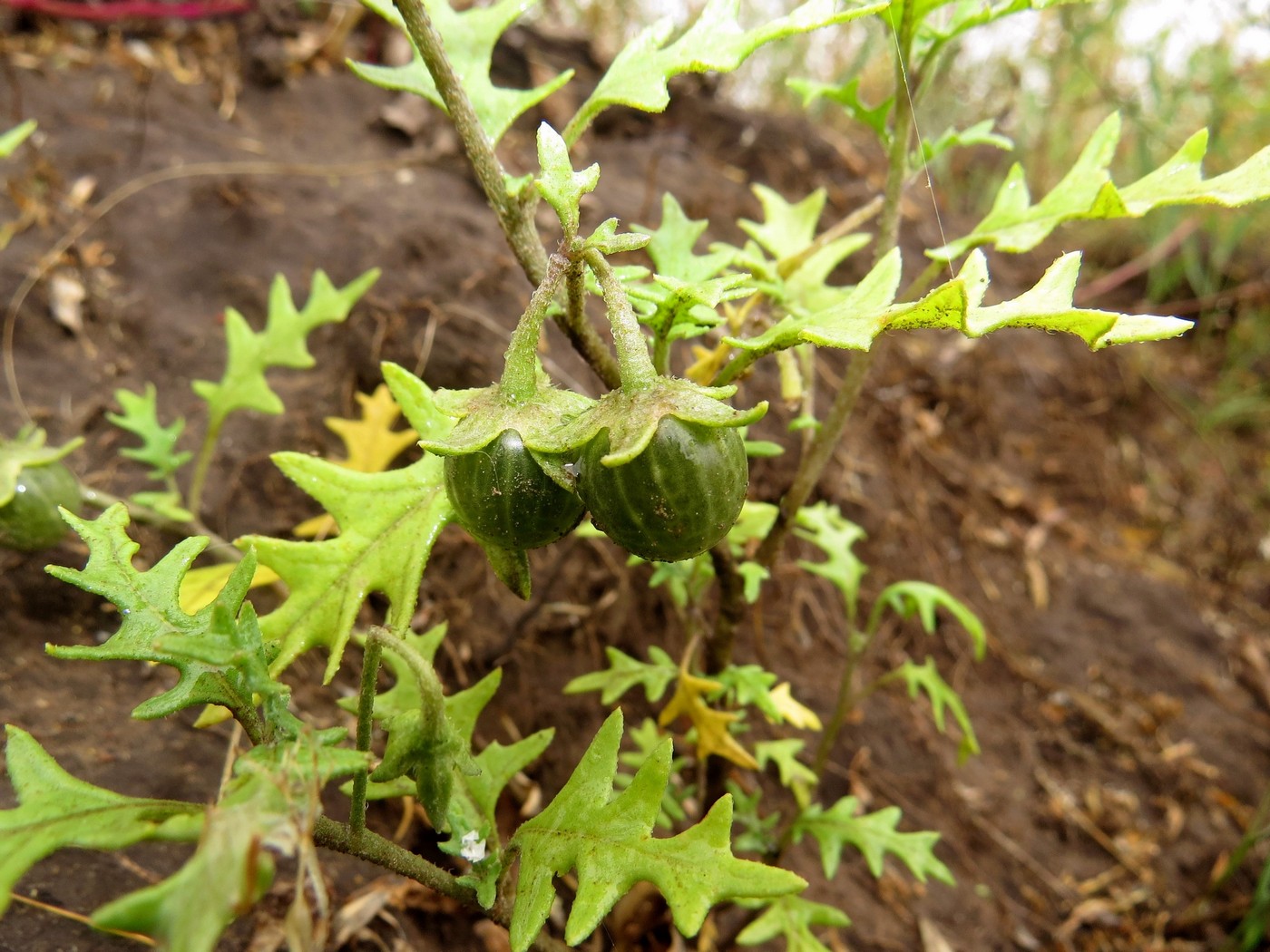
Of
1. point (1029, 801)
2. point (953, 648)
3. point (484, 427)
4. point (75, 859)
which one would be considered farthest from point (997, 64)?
point (75, 859)

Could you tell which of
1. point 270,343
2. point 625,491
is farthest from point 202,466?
point 625,491

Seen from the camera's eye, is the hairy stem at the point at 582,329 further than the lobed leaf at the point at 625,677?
No

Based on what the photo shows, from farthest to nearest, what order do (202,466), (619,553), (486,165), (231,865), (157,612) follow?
(619,553) < (202,466) < (486,165) < (157,612) < (231,865)

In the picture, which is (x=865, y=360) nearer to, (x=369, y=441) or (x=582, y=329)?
(x=582, y=329)

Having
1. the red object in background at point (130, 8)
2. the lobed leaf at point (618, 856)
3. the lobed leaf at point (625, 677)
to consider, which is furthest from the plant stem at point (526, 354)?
the red object in background at point (130, 8)

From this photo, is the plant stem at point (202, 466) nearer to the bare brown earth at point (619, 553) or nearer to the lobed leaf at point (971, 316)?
the bare brown earth at point (619, 553)

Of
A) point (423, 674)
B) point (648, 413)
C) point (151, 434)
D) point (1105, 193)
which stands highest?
point (1105, 193)

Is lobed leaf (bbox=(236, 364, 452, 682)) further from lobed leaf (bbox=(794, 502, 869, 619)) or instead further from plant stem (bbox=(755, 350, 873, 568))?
lobed leaf (bbox=(794, 502, 869, 619))

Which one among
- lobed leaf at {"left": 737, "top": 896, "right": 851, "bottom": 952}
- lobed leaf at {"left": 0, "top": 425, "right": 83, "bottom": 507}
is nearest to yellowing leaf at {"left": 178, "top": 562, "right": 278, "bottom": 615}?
lobed leaf at {"left": 0, "top": 425, "right": 83, "bottom": 507}
